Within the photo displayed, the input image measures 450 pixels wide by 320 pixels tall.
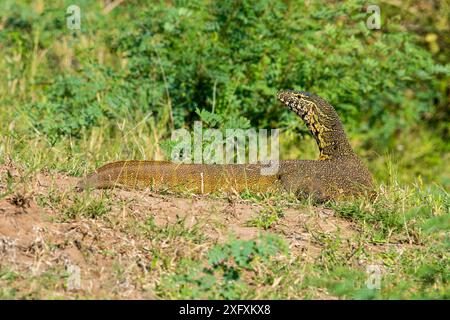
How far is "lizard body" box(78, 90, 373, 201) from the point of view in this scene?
18.7 ft

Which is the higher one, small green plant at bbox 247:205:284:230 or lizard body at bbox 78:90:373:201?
lizard body at bbox 78:90:373:201

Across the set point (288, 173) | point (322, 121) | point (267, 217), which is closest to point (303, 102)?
point (322, 121)

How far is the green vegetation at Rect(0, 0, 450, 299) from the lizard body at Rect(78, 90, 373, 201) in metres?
0.23

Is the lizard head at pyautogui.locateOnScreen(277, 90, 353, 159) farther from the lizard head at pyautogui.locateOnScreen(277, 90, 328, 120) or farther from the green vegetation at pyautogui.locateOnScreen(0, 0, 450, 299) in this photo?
the green vegetation at pyautogui.locateOnScreen(0, 0, 450, 299)

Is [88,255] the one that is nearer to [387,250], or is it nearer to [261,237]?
[261,237]

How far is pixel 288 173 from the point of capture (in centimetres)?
614

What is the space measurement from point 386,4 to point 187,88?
4.35m

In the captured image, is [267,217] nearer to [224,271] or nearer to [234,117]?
[224,271]

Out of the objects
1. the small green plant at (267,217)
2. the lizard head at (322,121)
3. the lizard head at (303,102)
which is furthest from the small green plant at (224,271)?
the lizard head at (303,102)

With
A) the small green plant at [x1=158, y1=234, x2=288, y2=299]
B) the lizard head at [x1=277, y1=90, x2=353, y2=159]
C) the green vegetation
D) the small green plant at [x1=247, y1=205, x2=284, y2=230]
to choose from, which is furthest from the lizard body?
the small green plant at [x1=158, y1=234, x2=288, y2=299]

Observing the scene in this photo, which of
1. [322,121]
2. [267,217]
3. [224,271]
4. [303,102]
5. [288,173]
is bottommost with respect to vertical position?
[224,271]

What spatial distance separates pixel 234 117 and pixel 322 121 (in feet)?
3.84

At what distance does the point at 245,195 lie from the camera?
5816mm

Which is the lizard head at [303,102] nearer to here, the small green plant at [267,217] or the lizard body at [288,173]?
the lizard body at [288,173]
